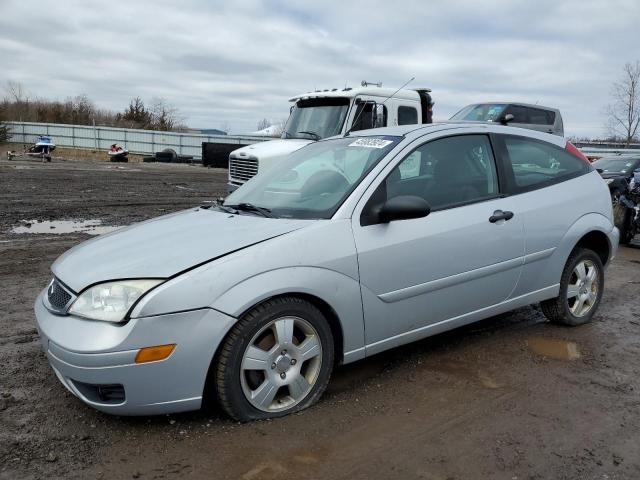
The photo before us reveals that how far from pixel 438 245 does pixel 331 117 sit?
688cm

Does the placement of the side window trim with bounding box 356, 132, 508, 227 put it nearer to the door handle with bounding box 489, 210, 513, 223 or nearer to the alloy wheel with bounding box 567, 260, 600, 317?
the door handle with bounding box 489, 210, 513, 223

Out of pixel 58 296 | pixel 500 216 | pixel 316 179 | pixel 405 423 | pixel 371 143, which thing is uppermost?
pixel 371 143

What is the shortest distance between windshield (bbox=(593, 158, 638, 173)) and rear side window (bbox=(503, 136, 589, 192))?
930 centimetres

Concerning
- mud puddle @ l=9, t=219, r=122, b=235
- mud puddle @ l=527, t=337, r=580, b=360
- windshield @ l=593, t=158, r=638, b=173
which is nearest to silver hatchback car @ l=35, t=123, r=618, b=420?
mud puddle @ l=527, t=337, r=580, b=360

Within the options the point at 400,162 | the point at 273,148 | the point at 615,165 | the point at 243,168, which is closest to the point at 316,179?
the point at 400,162

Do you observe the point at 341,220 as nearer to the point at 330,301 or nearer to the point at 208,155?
the point at 330,301

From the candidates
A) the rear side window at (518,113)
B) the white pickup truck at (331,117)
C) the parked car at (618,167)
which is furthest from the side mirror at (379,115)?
the parked car at (618,167)

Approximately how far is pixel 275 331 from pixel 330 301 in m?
0.36

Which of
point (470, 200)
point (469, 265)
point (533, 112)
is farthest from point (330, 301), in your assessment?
point (533, 112)

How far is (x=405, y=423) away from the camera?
10.4 ft

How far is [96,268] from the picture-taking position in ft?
10.2

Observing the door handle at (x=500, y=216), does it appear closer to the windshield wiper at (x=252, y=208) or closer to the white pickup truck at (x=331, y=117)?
the windshield wiper at (x=252, y=208)

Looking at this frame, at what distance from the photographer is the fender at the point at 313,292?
9.56 feet

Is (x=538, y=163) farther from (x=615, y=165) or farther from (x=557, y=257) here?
(x=615, y=165)
